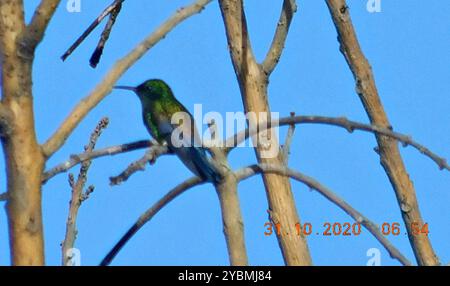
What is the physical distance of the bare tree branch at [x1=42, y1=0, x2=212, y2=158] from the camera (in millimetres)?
3000

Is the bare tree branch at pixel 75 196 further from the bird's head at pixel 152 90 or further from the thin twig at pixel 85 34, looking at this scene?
the bird's head at pixel 152 90

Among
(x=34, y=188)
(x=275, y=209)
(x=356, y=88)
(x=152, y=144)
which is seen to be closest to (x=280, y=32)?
(x=356, y=88)

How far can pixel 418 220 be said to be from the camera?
5328 millimetres

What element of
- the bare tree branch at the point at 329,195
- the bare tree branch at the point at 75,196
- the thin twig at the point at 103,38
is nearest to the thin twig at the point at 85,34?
the thin twig at the point at 103,38

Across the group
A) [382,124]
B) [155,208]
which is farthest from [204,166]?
[382,124]

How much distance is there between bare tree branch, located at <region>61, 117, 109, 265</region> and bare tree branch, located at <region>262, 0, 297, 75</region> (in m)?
1.29

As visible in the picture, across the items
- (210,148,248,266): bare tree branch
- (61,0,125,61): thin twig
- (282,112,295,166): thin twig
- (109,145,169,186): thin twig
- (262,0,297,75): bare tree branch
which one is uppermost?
(262,0,297,75): bare tree branch

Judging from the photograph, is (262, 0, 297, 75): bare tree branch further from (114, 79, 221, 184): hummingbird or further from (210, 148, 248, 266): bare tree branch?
(210, 148, 248, 266): bare tree branch

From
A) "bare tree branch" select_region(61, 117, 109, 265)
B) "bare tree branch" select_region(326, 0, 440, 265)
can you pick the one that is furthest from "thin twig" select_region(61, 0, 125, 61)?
"bare tree branch" select_region(326, 0, 440, 265)

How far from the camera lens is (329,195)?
3.47 m

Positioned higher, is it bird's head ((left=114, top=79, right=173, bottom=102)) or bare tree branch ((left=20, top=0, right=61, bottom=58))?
bird's head ((left=114, top=79, right=173, bottom=102))

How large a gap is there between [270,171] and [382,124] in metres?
2.06

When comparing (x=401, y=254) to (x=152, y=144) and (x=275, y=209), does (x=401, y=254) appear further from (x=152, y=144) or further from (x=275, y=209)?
(x=275, y=209)

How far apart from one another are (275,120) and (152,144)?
2.18 ft
